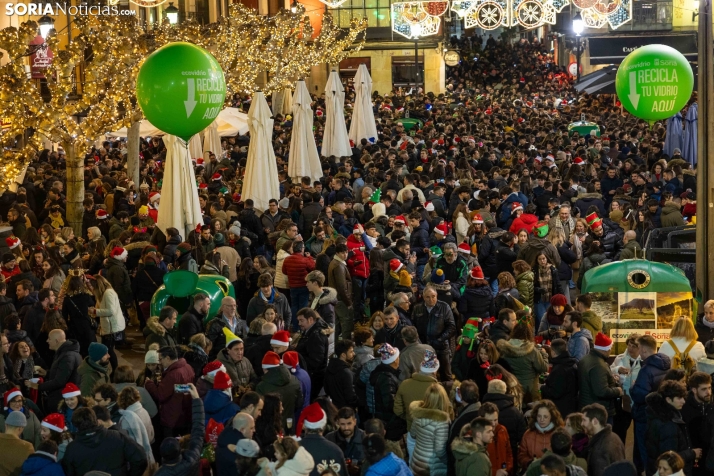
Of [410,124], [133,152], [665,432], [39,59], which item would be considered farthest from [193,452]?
[410,124]

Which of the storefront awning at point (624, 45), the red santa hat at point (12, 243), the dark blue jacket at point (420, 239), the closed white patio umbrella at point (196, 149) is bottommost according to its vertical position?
the dark blue jacket at point (420, 239)

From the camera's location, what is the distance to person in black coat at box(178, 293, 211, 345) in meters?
11.5

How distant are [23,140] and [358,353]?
2232cm

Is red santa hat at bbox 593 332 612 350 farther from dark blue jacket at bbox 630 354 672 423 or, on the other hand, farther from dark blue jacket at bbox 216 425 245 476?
dark blue jacket at bbox 216 425 245 476

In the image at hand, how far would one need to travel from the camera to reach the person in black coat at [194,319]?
1148cm

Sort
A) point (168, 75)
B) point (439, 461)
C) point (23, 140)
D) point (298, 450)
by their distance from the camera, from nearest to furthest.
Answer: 1. point (298, 450)
2. point (439, 461)
3. point (168, 75)
4. point (23, 140)

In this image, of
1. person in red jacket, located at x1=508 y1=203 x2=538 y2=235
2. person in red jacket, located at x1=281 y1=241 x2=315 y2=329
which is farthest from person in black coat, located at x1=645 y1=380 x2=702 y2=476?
person in red jacket, located at x1=508 y1=203 x2=538 y2=235

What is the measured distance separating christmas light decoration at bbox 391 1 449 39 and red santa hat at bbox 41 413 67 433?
106 ft

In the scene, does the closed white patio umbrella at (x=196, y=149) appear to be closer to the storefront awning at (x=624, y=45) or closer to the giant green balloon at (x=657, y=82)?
the giant green balloon at (x=657, y=82)

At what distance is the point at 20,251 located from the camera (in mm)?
14789

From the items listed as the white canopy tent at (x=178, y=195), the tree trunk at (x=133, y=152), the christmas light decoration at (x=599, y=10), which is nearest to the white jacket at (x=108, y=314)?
the white canopy tent at (x=178, y=195)

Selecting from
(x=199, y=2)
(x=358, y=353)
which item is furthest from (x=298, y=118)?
(x=199, y=2)

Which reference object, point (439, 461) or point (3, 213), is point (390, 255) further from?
point (3, 213)

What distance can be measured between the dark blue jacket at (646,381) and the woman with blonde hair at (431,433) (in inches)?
67.5
